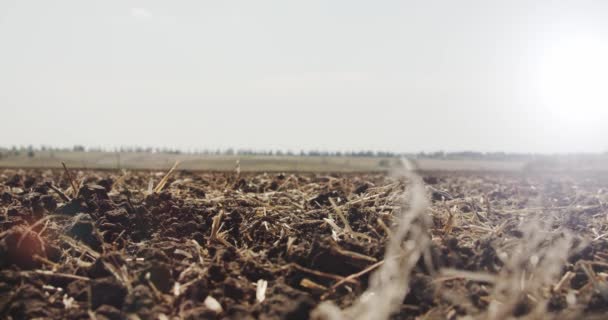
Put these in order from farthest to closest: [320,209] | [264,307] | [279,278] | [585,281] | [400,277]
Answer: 1. [320,209]
2. [585,281]
3. [279,278]
4. [400,277]
5. [264,307]

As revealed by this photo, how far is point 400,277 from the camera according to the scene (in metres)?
2.92

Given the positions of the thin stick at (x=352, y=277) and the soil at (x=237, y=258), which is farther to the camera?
the thin stick at (x=352, y=277)

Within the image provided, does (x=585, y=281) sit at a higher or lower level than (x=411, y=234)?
lower

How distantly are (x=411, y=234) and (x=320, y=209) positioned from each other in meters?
1.30

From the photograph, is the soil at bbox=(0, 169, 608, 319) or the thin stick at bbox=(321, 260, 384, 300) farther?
the thin stick at bbox=(321, 260, 384, 300)

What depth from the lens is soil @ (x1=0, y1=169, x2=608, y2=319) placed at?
9.11ft

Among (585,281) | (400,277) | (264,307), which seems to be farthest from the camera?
(585,281)

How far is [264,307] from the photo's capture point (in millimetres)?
2732

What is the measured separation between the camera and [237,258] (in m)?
3.49

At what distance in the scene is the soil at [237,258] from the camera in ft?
9.11

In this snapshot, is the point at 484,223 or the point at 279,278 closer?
the point at 279,278

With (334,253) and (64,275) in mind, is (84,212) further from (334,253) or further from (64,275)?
(334,253)

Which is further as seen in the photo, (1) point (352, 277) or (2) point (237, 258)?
(2) point (237, 258)

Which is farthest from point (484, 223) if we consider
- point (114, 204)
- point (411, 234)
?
point (114, 204)
